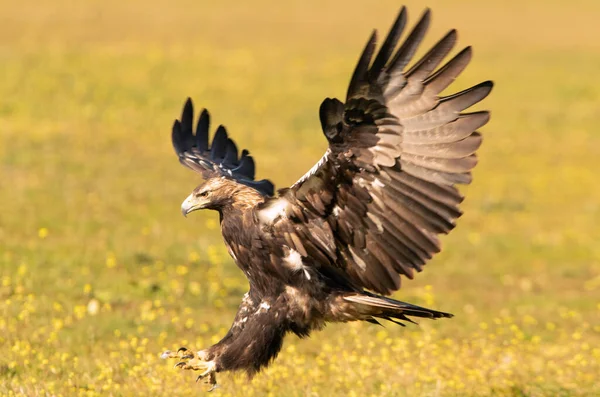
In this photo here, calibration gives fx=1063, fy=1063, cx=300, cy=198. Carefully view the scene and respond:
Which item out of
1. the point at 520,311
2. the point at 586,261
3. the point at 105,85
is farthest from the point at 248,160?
the point at 105,85

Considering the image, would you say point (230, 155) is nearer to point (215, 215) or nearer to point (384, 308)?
point (384, 308)

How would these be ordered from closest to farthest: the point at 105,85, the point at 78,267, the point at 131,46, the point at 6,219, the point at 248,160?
1. the point at 248,160
2. the point at 78,267
3. the point at 6,219
4. the point at 105,85
5. the point at 131,46

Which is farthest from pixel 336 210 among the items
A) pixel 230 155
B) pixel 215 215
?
pixel 215 215

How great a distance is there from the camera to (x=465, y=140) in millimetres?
7531

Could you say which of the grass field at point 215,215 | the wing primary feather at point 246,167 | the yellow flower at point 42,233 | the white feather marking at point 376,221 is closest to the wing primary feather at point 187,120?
the wing primary feather at point 246,167

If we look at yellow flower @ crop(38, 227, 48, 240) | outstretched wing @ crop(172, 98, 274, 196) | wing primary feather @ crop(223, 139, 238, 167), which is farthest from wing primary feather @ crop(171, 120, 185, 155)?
yellow flower @ crop(38, 227, 48, 240)

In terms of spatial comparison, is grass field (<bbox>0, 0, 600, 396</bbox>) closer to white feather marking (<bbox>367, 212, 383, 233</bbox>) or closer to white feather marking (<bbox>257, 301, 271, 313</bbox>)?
white feather marking (<bbox>257, 301, 271, 313</bbox>)

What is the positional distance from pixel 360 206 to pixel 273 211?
757 millimetres

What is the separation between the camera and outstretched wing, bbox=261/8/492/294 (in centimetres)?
728

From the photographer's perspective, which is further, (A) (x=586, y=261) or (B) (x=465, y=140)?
(A) (x=586, y=261)

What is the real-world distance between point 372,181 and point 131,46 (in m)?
29.5

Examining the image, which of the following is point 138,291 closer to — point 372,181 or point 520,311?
point 520,311

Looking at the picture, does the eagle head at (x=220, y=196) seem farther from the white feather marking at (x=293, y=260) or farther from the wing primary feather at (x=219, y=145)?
the wing primary feather at (x=219, y=145)

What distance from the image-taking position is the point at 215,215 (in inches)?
→ 765
